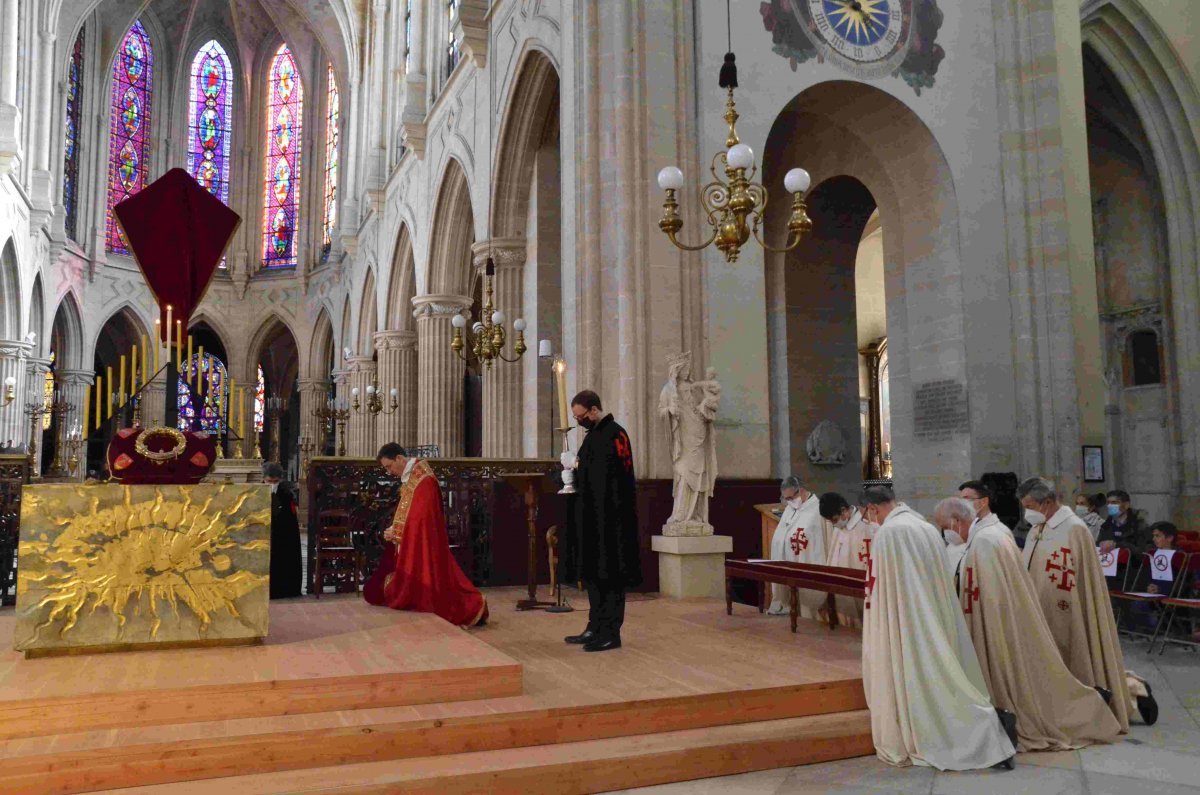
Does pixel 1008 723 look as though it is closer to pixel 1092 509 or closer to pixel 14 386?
pixel 1092 509

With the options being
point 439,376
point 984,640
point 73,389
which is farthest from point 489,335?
point 73,389

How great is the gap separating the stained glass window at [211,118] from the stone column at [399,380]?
44.2ft

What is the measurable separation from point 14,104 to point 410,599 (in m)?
18.1

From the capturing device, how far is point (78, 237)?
27.1m

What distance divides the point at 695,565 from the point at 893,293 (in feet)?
16.6

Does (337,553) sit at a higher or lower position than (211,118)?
lower

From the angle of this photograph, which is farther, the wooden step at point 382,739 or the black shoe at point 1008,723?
the black shoe at point 1008,723

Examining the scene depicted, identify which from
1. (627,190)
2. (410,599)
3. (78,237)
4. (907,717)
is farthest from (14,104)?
(907,717)

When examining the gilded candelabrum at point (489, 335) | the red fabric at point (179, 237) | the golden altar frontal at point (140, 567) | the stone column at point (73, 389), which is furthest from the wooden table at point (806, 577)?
the stone column at point (73, 389)

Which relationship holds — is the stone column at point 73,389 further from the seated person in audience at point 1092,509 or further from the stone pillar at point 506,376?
the seated person in audience at point 1092,509

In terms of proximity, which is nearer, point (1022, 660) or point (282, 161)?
point (1022, 660)

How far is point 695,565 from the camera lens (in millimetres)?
8883

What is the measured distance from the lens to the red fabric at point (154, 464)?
17.5 ft

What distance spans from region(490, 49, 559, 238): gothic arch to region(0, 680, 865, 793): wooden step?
9878mm
